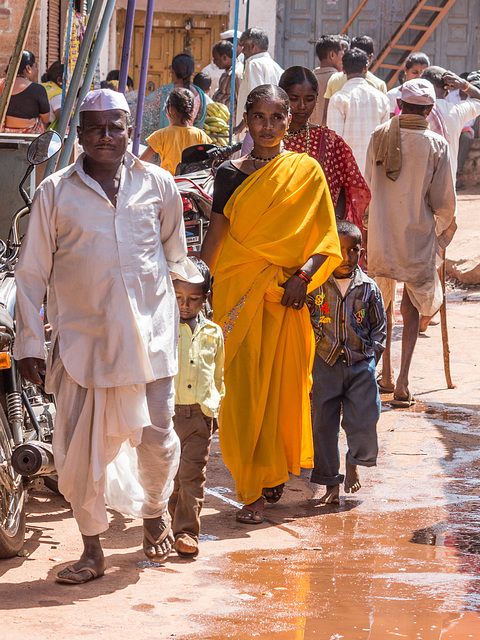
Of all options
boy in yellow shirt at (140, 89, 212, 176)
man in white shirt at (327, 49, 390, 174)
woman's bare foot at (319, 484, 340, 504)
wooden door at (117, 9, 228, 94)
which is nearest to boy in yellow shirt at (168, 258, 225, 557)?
woman's bare foot at (319, 484, 340, 504)

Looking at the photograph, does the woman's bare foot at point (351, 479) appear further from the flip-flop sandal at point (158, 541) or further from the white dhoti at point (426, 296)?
the white dhoti at point (426, 296)

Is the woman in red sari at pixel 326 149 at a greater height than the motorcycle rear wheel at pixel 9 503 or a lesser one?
greater

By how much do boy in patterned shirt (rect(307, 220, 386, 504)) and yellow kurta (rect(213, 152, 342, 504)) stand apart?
27cm

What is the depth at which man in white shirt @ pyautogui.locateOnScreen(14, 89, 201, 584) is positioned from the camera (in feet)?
12.9

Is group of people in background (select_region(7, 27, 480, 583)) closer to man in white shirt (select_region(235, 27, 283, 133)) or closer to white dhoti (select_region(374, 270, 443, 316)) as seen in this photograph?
white dhoti (select_region(374, 270, 443, 316))


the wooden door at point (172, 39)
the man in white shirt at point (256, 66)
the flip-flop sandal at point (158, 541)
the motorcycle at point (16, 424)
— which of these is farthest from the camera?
the wooden door at point (172, 39)

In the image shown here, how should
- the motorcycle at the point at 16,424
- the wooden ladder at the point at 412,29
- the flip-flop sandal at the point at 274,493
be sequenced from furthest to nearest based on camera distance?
1. the wooden ladder at the point at 412,29
2. the flip-flop sandal at the point at 274,493
3. the motorcycle at the point at 16,424

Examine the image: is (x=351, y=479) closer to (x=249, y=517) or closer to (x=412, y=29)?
(x=249, y=517)

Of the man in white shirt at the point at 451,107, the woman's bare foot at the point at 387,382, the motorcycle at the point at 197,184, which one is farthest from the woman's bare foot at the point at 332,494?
the man in white shirt at the point at 451,107

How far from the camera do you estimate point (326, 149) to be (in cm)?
588

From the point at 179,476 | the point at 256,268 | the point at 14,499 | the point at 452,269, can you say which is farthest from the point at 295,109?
the point at 452,269

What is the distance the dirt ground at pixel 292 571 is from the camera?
11.6ft

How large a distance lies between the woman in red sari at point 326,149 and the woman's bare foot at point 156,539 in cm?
244

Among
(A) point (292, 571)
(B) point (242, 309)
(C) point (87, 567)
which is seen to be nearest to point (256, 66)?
(B) point (242, 309)
